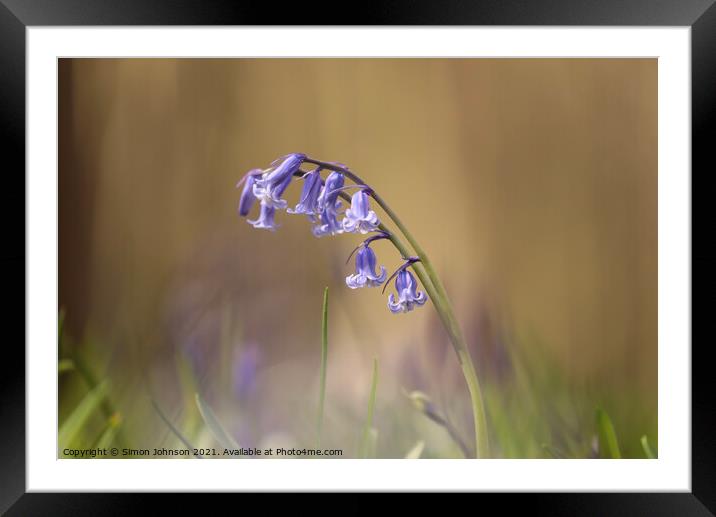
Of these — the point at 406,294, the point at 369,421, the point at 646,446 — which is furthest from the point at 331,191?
the point at 646,446

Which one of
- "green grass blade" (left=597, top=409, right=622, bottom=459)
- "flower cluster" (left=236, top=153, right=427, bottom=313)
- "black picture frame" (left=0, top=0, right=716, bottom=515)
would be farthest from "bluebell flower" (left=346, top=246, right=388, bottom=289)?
"green grass blade" (left=597, top=409, right=622, bottom=459)

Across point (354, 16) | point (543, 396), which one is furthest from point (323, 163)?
point (543, 396)

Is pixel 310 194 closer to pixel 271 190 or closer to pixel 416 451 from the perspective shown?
pixel 271 190

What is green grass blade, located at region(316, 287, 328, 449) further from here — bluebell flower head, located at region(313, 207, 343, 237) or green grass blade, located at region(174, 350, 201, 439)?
green grass blade, located at region(174, 350, 201, 439)

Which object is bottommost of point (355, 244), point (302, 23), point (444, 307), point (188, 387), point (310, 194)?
point (188, 387)

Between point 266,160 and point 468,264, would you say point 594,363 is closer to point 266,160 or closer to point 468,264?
point 468,264

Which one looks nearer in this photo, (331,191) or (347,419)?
(331,191)

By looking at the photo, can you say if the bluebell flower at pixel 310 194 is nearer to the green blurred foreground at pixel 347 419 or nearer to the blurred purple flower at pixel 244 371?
the green blurred foreground at pixel 347 419
